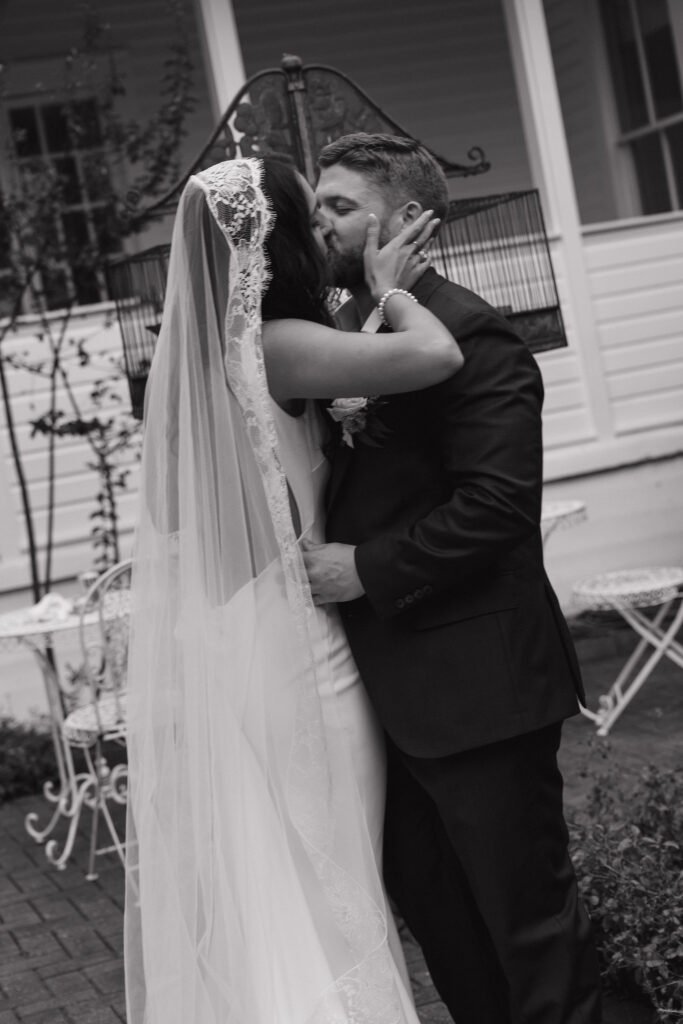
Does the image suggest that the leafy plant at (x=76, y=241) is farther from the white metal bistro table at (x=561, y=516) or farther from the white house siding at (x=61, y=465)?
the white metal bistro table at (x=561, y=516)

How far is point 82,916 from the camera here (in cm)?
487

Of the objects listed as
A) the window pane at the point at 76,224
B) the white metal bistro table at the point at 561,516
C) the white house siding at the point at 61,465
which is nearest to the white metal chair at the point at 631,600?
the white metal bistro table at the point at 561,516

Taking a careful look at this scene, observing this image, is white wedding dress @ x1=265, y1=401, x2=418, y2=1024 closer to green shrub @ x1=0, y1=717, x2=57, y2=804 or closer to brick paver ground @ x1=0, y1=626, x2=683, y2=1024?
brick paver ground @ x1=0, y1=626, x2=683, y2=1024

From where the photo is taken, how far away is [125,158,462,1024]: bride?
2.69 meters

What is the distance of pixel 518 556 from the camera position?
2.78 meters

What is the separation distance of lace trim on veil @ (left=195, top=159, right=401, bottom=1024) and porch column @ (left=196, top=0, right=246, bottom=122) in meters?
5.40

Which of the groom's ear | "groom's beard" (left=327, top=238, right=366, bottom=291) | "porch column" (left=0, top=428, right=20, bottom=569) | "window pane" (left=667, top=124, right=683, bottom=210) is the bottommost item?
"porch column" (left=0, top=428, right=20, bottom=569)

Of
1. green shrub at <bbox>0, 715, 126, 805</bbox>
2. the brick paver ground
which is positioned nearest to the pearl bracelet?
the brick paver ground

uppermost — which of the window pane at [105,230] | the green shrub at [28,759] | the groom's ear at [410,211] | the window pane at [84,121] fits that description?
the window pane at [84,121]

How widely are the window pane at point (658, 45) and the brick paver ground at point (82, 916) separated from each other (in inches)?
212

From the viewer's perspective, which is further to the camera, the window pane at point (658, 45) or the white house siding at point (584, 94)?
the white house siding at point (584, 94)

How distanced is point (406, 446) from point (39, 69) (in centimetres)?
764

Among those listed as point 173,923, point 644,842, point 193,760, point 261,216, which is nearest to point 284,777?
point 193,760

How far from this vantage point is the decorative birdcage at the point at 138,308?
504cm
